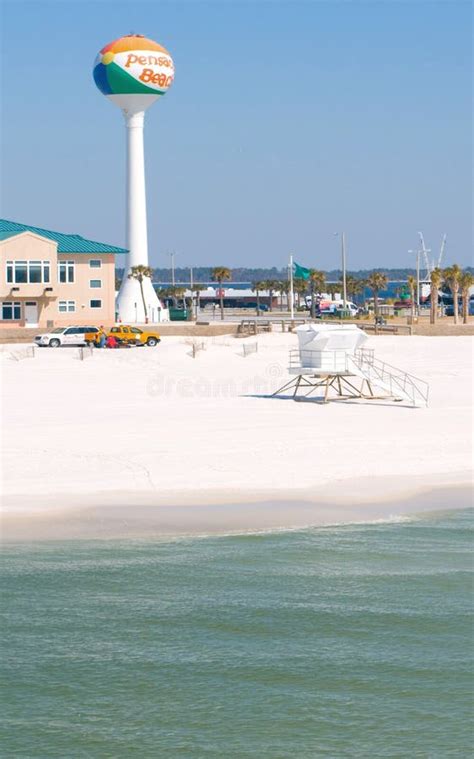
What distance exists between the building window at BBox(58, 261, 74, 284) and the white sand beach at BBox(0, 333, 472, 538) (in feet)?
130

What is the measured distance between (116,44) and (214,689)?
91.8m

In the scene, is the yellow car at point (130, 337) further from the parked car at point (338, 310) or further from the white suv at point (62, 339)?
the parked car at point (338, 310)

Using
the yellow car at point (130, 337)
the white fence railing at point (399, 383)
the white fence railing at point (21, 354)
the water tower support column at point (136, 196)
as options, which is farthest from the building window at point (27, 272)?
the white fence railing at point (399, 383)

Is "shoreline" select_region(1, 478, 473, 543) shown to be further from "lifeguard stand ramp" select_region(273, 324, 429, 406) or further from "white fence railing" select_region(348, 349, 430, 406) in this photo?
"white fence railing" select_region(348, 349, 430, 406)

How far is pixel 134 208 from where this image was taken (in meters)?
113

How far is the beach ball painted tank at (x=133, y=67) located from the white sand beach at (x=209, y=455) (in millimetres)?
57170

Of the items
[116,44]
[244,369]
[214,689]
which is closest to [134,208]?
[116,44]

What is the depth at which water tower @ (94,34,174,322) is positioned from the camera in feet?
349

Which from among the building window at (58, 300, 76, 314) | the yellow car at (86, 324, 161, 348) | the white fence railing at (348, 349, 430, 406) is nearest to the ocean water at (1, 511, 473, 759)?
the white fence railing at (348, 349, 430, 406)

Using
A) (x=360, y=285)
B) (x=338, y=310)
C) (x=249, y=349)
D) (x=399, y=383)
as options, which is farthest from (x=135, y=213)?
(x=399, y=383)

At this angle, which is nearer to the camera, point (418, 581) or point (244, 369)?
point (418, 581)

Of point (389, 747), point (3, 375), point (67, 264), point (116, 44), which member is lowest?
point (389, 747)

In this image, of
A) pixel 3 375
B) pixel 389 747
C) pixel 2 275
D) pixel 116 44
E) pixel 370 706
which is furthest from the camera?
pixel 116 44

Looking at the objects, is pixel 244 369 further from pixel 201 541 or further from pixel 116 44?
pixel 116 44
